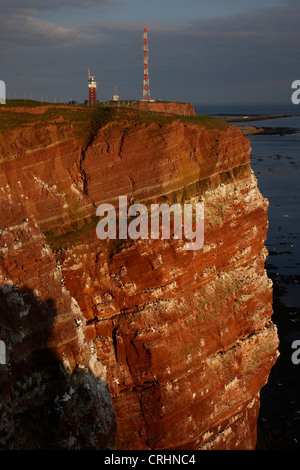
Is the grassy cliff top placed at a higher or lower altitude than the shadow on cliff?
higher

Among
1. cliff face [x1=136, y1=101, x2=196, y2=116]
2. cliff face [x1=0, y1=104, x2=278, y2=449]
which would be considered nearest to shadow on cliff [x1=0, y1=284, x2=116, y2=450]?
cliff face [x1=0, y1=104, x2=278, y2=449]

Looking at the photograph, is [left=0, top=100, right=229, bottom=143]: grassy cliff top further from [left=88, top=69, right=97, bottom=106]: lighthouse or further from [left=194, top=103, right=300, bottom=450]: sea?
[left=194, top=103, right=300, bottom=450]: sea

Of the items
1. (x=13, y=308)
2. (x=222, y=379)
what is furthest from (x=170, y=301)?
(x=13, y=308)

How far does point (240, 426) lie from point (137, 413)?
791 cm

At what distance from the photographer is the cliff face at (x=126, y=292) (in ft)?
64.7

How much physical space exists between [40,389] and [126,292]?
637 centimetres

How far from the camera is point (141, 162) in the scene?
23.7 meters

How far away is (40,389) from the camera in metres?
19.4

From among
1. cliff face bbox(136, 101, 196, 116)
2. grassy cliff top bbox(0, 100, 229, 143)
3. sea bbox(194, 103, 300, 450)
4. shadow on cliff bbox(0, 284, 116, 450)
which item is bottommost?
sea bbox(194, 103, 300, 450)

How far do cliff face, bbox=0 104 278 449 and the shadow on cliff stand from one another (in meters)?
0.05

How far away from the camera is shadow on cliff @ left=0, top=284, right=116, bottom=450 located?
18094mm

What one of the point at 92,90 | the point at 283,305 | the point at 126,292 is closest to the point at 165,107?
the point at 92,90

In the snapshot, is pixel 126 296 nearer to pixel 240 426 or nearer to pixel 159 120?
pixel 159 120

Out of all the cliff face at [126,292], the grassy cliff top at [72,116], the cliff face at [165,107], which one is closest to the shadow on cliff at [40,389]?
the cliff face at [126,292]
